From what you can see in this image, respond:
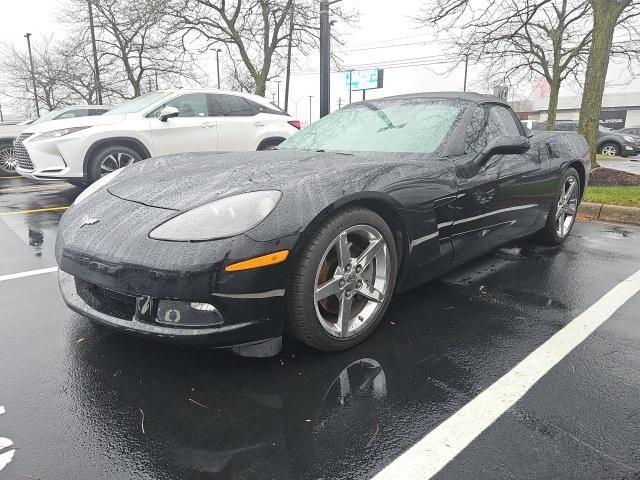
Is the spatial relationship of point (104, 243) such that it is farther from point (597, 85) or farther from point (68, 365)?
point (597, 85)

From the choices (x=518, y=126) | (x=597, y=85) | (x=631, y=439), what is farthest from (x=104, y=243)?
(x=597, y=85)

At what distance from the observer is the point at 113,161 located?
22.6ft

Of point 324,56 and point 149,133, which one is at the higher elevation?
point 324,56

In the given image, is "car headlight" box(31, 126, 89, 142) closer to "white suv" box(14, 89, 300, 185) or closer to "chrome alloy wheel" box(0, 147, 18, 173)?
"white suv" box(14, 89, 300, 185)

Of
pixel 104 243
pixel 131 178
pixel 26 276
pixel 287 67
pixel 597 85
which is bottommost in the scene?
pixel 26 276

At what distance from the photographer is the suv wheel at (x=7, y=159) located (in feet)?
32.0

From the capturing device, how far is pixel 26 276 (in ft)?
11.9

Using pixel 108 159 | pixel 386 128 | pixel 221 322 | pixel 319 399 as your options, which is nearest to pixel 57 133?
pixel 108 159

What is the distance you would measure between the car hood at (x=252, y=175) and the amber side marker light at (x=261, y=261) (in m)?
0.33

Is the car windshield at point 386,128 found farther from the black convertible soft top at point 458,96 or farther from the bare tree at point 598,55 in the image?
the bare tree at point 598,55

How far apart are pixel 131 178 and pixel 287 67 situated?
66.4 ft

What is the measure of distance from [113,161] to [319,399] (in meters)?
5.96

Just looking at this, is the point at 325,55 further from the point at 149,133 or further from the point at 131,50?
the point at 131,50

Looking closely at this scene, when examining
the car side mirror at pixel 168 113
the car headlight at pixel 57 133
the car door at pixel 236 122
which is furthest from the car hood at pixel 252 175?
the car door at pixel 236 122
